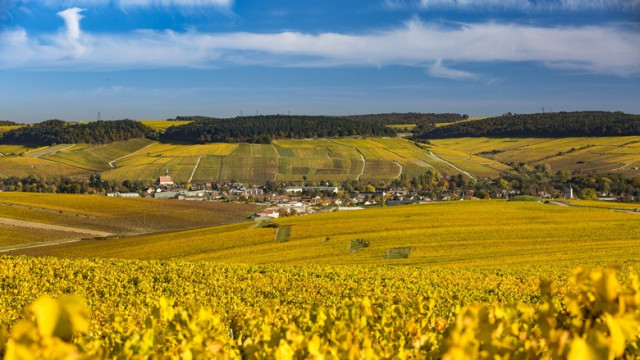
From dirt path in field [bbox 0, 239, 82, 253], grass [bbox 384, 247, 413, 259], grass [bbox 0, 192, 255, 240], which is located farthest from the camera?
grass [bbox 0, 192, 255, 240]

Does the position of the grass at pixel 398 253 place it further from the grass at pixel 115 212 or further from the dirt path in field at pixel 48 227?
the grass at pixel 115 212

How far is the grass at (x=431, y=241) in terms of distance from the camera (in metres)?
45.4

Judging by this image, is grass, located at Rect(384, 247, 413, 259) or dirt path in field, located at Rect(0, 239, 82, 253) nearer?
grass, located at Rect(384, 247, 413, 259)

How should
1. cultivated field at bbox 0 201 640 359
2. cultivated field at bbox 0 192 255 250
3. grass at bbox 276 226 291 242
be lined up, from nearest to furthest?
cultivated field at bbox 0 201 640 359
grass at bbox 276 226 291 242
cultivated field at bbox 0 192 255 250

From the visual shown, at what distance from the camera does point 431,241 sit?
2117 inches

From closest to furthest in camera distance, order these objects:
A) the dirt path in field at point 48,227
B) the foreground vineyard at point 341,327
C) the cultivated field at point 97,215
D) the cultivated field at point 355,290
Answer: the foreground vineyard at point 341,327, the cultivated field at point 355,290, the cultivated field at point 97,215, the dirt path in field at point 48,227

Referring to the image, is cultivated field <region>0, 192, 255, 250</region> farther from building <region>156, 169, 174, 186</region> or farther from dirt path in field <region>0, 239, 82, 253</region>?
building <region>156, 169, 174, 186</region>

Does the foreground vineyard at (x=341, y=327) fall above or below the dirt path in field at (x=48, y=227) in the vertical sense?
above

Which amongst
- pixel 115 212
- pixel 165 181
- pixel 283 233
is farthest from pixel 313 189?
pixel 283 233

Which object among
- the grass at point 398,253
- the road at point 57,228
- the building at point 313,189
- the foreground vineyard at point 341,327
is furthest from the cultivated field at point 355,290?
the building at point 313,189

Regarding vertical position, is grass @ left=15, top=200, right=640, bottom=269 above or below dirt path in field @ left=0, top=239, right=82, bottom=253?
above

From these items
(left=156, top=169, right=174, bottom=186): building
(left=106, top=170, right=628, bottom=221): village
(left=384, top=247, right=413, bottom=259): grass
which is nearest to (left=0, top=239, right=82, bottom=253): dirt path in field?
(left=384, top=247, right=413, bottom=259): grass

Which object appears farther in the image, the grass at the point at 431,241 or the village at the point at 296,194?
the village at the point at 296,194

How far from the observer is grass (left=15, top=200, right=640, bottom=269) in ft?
149
